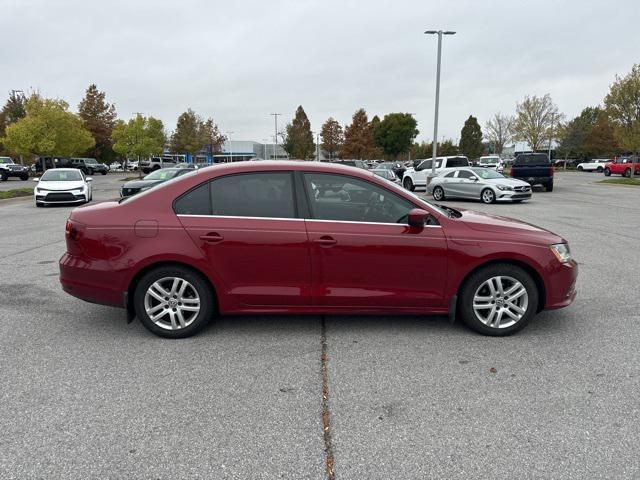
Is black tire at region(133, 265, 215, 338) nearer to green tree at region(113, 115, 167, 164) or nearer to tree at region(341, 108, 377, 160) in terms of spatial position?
green tree at region(113, 115, 167, 164)

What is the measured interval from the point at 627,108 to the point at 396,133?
1736 inches

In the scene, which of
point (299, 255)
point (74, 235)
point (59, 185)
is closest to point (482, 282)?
point (299, 255)

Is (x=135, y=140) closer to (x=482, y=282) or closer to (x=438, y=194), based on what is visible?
(x=438, y=194)

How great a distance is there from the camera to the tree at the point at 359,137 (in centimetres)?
6288

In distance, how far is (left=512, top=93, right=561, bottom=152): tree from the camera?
54519mm

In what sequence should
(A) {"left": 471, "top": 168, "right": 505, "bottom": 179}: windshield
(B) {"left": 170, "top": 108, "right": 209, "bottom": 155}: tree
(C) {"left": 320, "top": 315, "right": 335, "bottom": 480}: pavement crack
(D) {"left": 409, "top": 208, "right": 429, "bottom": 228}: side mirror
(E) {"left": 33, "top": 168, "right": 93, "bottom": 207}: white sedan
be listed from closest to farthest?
(C) {"left": 320, "top": 315, "right": 335, "bottom": 480}: pavement crack
(D) {"left": 409, "top": 208, "right": 429, "bottom": 228}: side mirror
(E) {"left": 33, "top": 168, "right": 93, "bottom": 207}: white sedan
(A) {"left": 471, "top": 168, "right": 505, "bottom": 179}: windshield
(B) {"left": 170, "top": 108, "right": 209, "bottom": 155}: tree

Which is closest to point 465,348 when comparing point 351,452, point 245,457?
point 351,452

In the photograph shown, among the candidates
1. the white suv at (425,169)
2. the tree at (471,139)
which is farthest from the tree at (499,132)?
the white suv at (425,169)

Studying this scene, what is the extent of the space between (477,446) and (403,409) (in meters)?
0.54

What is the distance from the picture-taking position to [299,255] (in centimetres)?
408

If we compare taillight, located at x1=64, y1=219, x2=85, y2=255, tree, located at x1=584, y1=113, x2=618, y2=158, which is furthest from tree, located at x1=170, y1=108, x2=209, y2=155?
taillight, located at x1=64, y1=219, x2=85, y2=255

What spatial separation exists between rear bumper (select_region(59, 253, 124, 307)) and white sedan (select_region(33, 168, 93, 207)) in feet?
46.1

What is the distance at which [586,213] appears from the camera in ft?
46.5

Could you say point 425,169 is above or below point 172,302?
above
